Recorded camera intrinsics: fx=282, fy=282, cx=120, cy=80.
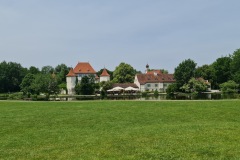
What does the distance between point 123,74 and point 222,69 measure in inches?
1263

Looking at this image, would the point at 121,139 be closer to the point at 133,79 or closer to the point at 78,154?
the point at 78,154

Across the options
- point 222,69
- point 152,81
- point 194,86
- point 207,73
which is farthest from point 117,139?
point 152,81

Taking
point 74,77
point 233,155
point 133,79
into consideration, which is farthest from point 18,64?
point 233,155

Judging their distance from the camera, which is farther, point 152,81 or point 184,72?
point 152,81

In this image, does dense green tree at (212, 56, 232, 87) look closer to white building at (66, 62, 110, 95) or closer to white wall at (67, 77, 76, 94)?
white building at (66, 62, 110, 95)

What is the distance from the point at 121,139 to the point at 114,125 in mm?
3430

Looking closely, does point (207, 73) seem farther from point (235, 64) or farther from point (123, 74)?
point (123, 74)

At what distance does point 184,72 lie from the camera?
78750 mm

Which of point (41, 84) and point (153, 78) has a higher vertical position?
point (153, 78)

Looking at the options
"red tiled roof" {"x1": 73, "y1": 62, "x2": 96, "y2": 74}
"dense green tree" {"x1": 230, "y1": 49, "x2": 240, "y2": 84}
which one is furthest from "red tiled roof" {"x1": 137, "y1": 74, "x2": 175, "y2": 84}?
"dense green tree" {"x1": 230, "y1": 49, "x2": 240, "y2": 84}

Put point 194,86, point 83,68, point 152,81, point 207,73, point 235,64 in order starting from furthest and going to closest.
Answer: point 83,68 → point 152,81 → point 207,73 → point 235,64 → point 194,86

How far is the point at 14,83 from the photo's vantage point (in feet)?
327

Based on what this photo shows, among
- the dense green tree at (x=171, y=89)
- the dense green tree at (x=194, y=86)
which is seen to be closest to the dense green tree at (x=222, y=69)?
the dense green tree at (x=194, y=86)

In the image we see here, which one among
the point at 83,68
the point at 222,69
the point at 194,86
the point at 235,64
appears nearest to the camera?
the point at 194,86
